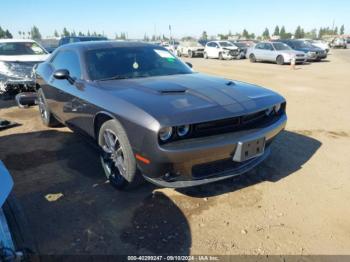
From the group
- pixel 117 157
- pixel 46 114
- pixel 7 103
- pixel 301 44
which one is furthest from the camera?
pixel 301 44

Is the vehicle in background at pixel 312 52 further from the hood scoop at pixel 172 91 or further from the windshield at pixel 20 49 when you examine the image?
the hood scoop at pixel 172 91

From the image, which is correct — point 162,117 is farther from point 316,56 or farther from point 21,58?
point 316,56

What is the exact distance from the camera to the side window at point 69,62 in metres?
4.24

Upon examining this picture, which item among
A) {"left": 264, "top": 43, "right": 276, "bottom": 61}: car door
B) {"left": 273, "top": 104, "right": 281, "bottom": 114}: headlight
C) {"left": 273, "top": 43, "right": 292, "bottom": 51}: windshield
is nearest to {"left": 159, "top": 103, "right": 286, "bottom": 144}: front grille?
{"left": 273, "top": 104, "right": 281, "bottom": 114}: headlight

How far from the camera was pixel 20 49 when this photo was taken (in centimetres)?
961

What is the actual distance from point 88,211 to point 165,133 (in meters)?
1.14

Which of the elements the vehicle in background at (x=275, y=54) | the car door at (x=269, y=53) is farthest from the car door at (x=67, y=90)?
the car door at (x=269, y=53)

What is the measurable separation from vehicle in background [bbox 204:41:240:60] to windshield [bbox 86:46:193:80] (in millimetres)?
20898

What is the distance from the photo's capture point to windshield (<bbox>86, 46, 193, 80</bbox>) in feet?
13.2

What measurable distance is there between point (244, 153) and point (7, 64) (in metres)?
7.62

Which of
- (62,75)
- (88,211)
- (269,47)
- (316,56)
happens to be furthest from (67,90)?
(316,56)

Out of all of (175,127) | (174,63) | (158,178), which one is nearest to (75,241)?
(158,178)

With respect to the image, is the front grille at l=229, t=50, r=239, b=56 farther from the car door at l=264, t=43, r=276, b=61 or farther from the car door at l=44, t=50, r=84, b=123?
the car door at l=44, t=50, r=84, b=123

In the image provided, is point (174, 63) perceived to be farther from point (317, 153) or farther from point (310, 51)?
point (310, 51)
